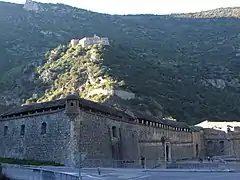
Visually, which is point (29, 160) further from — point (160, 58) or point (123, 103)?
point (160, 58)

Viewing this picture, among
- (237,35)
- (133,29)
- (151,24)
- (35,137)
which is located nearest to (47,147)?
(35,137)

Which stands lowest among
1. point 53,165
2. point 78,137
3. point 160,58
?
point 53,165

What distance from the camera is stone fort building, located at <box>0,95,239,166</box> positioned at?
3778cm

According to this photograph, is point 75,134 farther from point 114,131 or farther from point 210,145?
point 210,145

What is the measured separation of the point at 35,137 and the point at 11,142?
4258 millimetres

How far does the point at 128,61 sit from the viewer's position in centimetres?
9919

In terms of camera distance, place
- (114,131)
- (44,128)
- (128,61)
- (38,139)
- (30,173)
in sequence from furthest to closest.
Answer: (128,61)
(114,131)
(38,139)
(44,128)
(30,173)

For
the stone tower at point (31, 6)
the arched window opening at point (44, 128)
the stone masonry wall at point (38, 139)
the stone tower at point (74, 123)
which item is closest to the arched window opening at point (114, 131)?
the stone tower at point (74, 123)

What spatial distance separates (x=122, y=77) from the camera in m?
82.9

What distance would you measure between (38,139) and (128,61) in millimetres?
60802

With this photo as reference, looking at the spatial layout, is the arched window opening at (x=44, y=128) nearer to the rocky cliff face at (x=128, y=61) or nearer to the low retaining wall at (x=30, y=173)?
the low retaining wall at (x=30, y=173)

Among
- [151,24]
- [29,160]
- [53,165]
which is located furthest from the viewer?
[151,24]

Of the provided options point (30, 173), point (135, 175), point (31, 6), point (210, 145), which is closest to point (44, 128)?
point (30, 173)

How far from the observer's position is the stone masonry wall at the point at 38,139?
38125 mm
